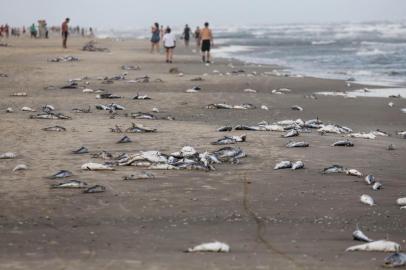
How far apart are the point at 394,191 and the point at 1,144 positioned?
21.9 ft

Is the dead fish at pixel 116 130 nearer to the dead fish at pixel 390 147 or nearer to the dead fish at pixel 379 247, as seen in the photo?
the dead fish at pixel 390 147

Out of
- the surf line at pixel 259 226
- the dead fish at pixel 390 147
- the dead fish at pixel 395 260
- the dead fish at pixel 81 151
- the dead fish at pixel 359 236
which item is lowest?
the dead fish at pixel 81 151

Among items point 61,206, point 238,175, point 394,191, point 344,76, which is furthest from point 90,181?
point 344,76

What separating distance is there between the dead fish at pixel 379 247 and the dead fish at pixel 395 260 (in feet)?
1.31

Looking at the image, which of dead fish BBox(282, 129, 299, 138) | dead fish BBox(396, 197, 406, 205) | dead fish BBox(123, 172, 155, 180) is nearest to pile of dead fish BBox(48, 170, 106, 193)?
dead fish BBox(123, 172, 155, 180)

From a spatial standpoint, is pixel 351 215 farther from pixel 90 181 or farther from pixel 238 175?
pixel 90 181

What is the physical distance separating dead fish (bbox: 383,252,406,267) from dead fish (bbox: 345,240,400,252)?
400mm

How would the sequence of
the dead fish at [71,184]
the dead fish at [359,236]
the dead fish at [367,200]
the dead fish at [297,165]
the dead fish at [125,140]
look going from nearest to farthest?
the dead fish at [359,236] → the dead fish at [367,200] → the dead fish at [71,184] → the dead fish at [297,165] → the dead fish at [125,140]

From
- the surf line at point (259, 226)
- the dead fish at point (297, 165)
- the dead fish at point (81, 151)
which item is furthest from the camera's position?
the dead fish at point (81, 151)

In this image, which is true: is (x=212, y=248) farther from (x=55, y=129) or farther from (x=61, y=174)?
(x=55, y=129)

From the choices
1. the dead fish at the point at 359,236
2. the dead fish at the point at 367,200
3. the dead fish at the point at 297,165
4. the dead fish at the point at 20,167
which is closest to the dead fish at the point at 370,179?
the dead fish at the point at 367,200

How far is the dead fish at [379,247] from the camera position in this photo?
631 cm

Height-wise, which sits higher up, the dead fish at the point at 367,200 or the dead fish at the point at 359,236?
the dead fish at the point at 359,236

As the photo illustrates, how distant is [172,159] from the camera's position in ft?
33.0
